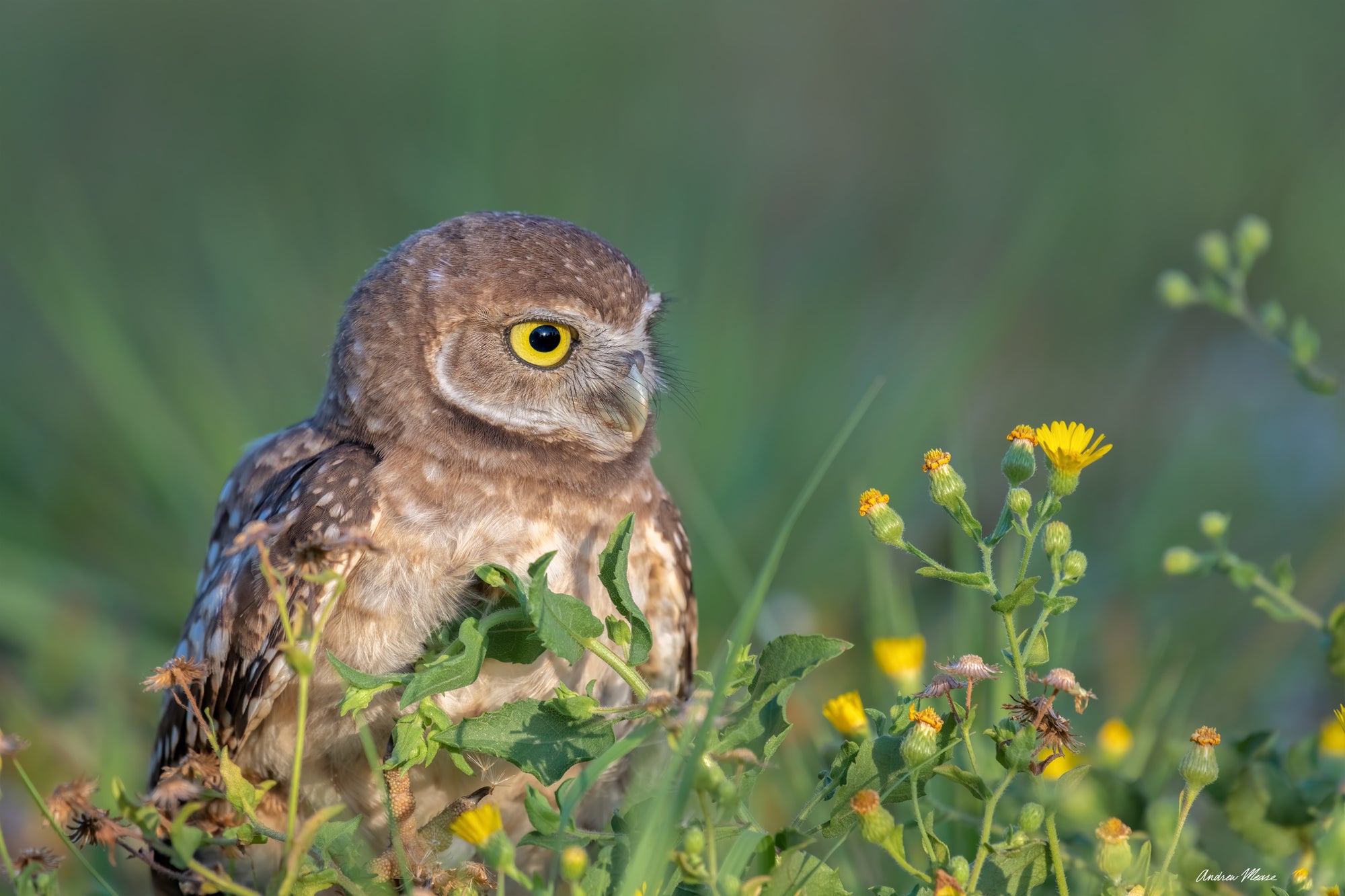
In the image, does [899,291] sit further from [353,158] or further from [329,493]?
[329,493]

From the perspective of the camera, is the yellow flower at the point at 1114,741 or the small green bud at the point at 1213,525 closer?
the small green bud at the point at 1213,525

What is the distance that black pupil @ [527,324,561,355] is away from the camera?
3145 millimetres

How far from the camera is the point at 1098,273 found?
24.9 ft

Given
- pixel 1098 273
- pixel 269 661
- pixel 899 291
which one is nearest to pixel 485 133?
pixel 899 291

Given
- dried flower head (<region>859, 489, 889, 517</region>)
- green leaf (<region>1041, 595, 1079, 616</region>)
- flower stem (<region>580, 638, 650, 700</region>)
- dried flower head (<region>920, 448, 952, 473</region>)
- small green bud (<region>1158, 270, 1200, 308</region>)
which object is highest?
small green bud (<region>1158, 270, 1200, 308</region>)

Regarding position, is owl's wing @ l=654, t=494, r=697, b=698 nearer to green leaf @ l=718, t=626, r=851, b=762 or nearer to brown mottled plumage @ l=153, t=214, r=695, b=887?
brown mottled plumage @ l=153, t=214, r=695, b=887

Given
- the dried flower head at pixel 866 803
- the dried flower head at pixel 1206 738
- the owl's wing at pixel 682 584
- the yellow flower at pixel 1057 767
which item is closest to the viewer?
the dried flower head at pixel 866 803

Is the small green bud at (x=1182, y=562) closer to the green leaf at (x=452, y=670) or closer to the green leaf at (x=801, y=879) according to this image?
the green leaf at (x=801, y=879)

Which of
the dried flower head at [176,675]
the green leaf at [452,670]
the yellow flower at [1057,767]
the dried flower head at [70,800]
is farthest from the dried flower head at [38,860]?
the yellow flower at [1057,767]

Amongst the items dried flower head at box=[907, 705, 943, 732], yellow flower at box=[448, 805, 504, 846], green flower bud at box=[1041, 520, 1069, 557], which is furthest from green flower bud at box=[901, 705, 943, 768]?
yellow flower at box=[448, 805, 504, 846]

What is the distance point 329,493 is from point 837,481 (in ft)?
9.01

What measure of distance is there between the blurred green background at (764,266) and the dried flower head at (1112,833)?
61.2 inches

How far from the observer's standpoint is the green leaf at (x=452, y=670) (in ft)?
Answer: 7.03

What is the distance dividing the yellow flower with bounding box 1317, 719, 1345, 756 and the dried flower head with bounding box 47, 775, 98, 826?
2.49 m
